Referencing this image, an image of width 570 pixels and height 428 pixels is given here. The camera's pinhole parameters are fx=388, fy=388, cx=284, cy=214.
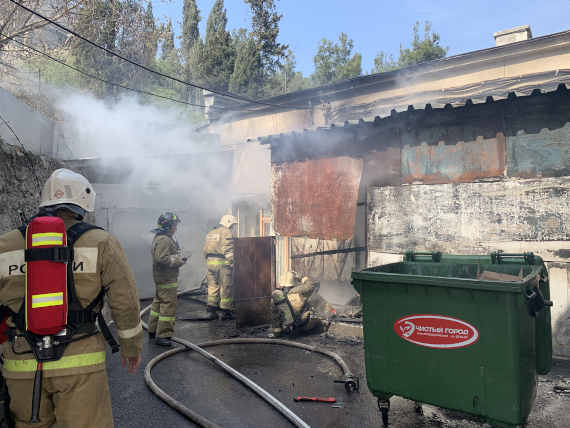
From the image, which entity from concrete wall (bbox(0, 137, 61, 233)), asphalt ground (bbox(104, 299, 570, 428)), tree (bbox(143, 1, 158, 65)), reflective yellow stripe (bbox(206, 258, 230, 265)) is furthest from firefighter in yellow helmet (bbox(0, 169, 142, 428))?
tree (bbox(143, 1, 158, 65))

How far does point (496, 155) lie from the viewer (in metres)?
5.65

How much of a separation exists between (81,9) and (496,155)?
13.8 metres

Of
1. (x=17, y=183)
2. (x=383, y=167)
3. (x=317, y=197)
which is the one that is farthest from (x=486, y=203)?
(x=17, y=183)

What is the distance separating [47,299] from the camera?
2.14m

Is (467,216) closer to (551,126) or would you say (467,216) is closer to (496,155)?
(496,155)

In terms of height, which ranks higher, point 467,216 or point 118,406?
point 467,216

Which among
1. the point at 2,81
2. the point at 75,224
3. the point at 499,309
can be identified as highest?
the point at 2,81

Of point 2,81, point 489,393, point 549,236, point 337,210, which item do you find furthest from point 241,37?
point 489,393

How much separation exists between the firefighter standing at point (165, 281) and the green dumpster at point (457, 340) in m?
3.52

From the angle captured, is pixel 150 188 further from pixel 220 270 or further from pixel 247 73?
pixel 247 73

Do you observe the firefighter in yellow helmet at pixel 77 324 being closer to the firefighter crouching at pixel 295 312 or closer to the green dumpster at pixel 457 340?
the green dumpster at pixel 457 340

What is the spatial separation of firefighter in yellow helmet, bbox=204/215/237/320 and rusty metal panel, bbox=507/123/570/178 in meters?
4.96

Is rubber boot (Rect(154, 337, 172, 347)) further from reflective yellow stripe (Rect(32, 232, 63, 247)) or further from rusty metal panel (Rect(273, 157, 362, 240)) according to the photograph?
reflective yellow stripe (Rect(32, 232, 63, 247))

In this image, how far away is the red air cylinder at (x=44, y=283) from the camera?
6.96 ft
